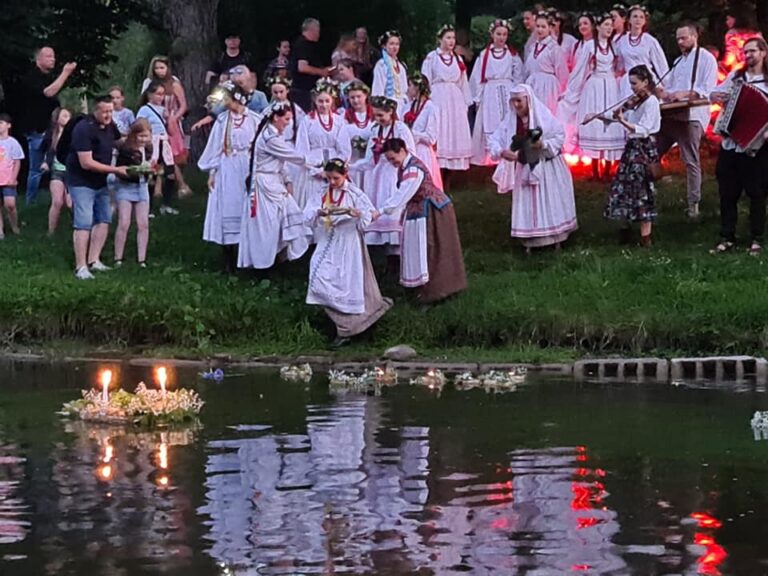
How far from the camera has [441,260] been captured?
1482cm

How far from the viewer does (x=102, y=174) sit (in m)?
16.2

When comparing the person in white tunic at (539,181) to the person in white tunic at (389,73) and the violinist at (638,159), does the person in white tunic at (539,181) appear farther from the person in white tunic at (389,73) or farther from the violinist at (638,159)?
the person in white tunic at (389,73)

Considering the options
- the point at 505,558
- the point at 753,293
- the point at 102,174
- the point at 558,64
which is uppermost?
the point at 558,64

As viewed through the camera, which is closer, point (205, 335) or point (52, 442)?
point (52, 442)

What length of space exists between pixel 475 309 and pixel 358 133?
2.23 m

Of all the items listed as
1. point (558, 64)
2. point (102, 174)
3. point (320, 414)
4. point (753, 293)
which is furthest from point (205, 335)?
point (558, 64)

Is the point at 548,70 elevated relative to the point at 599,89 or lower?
elevated

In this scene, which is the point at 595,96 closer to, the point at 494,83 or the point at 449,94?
the point at 494,83

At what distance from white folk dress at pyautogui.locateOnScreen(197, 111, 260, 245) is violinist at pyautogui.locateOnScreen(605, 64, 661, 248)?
3.65m

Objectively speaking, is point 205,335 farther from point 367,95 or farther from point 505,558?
point 505,558

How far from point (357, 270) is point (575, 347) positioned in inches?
79.7

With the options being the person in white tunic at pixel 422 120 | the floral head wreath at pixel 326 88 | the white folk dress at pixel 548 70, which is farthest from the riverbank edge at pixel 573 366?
the white folk dress at pixel 548 70

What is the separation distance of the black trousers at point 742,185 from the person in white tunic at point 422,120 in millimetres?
2774

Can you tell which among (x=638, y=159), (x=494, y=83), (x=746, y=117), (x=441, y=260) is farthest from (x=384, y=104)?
(x=494, y=83)
